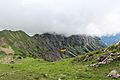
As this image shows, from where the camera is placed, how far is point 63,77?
52312 mm

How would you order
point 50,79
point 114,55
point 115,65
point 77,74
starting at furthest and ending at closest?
point 114,55 < point 115,65 < point 77,74 < point 50,79

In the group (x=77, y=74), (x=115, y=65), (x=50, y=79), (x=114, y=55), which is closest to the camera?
(x=50, y=79)

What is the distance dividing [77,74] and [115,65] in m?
10.6

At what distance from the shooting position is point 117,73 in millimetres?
51812

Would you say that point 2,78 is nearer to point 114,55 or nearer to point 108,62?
point 108,62

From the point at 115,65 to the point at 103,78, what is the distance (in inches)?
477

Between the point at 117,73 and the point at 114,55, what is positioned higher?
the point at 114,55

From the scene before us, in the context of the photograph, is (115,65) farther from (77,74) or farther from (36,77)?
(36,77)

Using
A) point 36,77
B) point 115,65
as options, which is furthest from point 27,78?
point 115,65

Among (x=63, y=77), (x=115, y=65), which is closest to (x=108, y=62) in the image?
(x=115, y=65)

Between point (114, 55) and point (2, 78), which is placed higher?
point (114, 55)

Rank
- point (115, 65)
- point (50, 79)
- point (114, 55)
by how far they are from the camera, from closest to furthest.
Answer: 1. point (50, 79)
2. point (115, 65)
3. point (114, 55)

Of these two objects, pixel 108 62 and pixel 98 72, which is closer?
pixel 98 72

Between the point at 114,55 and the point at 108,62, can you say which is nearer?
the point at 108,62
